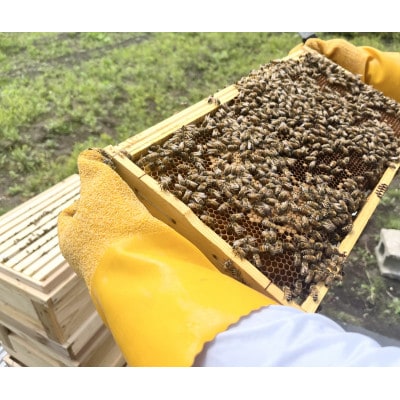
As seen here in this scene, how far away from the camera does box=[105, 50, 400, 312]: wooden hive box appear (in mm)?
2260

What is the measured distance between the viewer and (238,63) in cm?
857

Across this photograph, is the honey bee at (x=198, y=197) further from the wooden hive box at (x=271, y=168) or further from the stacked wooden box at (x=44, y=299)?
the stacked wooden box at (x=44, y=299)

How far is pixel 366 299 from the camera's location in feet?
16.8

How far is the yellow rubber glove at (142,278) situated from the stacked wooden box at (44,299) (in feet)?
2.29

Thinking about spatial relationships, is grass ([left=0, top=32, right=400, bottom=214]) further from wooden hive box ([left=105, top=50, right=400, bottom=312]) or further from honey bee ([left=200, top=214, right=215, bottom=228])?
honey bee ([left=200, top=214, right=215, bottom=228])

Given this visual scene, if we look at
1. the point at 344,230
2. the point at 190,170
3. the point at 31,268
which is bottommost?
the point at 31,268

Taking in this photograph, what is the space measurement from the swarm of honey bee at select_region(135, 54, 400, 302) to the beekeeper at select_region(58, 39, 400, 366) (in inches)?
11.7

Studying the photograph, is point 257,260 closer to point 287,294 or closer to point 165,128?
point 287,294

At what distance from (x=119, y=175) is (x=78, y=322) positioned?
4.22 feet

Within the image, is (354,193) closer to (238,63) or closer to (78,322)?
(78,322)

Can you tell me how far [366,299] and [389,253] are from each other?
67 cm

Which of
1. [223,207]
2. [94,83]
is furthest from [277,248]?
[94,83]

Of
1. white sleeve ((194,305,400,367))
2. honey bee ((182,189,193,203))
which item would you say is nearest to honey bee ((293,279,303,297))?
white sleeve ((194,305,400,367))

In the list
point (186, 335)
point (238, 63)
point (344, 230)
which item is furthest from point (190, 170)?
point (238, 63)
